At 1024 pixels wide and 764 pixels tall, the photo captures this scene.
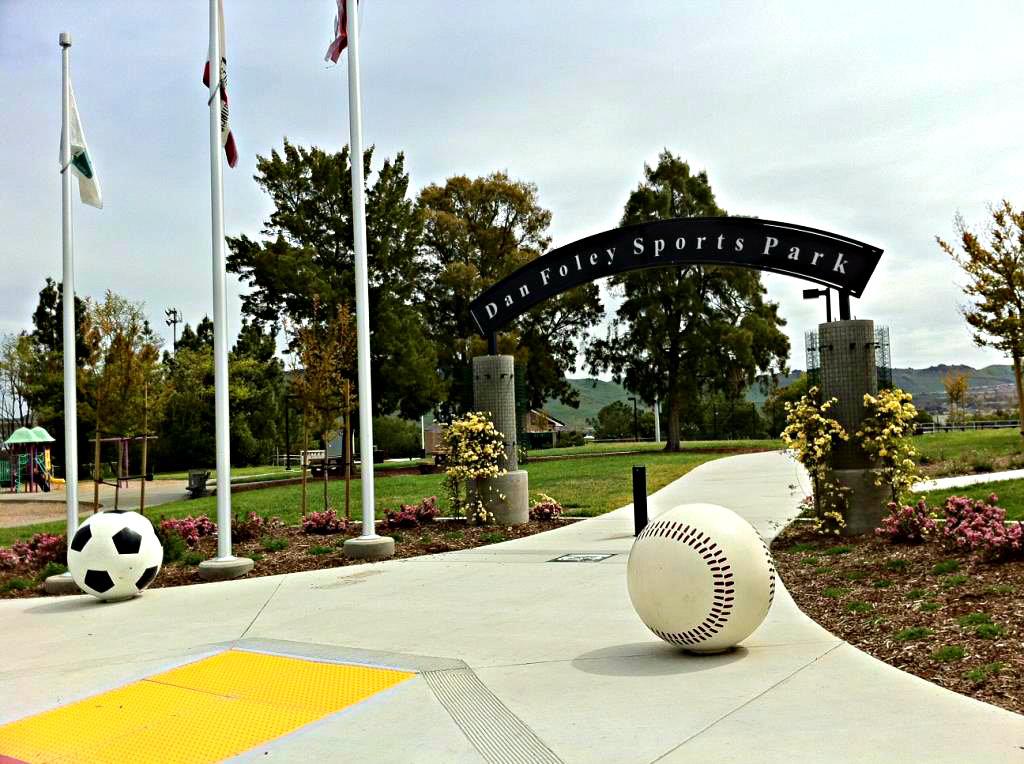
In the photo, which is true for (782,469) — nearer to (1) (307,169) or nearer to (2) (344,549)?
(2) (344,549)

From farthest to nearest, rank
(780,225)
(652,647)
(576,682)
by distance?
(780,225), (652,647), (576,682)

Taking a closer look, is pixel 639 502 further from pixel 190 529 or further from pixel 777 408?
pixel 777 408

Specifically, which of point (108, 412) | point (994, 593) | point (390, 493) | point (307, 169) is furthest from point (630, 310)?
point (994, 593)

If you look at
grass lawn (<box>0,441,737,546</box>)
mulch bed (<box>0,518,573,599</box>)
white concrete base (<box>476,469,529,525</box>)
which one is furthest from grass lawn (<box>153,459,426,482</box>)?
mulch bed (<box>0,518,573,599</box>)

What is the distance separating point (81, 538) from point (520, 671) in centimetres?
563

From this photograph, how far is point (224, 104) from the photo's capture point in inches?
431

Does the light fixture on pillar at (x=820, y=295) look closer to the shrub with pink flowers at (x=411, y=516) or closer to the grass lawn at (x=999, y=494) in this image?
the grass lawn at (x=999, y=494)

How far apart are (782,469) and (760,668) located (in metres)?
20.5

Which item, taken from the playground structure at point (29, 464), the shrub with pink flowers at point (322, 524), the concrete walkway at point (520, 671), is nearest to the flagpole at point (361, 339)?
the concrete walkway at point (520, 671)

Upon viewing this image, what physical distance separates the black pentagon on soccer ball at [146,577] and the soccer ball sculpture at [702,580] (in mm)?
5793

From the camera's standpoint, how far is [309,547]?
12.2 meters

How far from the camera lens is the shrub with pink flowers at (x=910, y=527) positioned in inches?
372

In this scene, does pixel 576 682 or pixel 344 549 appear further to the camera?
pixel 344 549

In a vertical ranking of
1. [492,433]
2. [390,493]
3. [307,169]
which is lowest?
[390,493]
